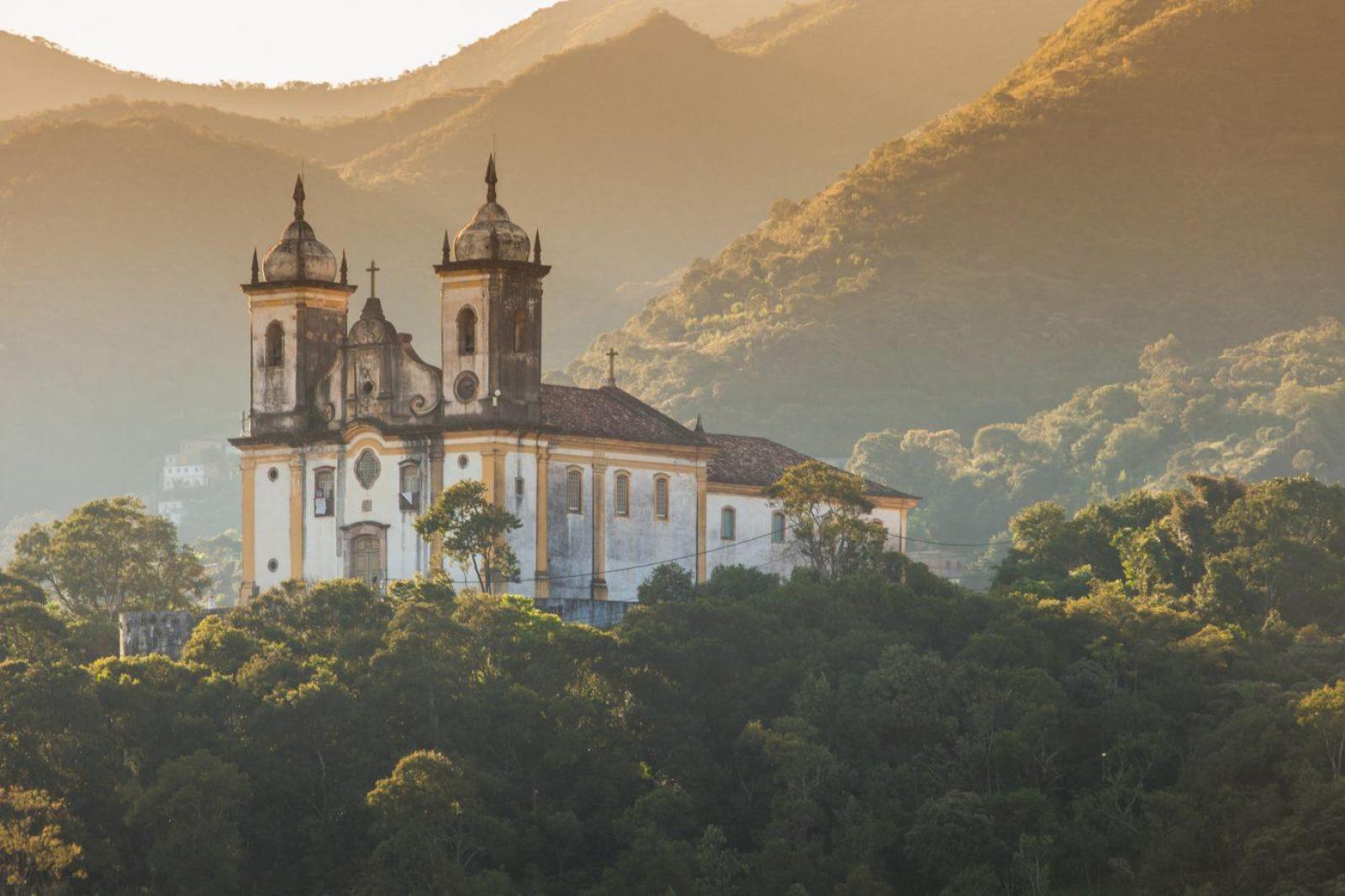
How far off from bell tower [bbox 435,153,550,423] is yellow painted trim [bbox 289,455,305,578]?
484 centimetres

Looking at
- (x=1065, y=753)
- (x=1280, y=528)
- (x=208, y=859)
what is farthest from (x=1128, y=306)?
(x=208, y=859)

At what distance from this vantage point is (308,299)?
76562 mm

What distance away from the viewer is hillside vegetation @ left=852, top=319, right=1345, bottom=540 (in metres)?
159

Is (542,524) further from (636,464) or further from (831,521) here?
(831,521)

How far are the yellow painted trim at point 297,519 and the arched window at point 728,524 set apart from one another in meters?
11.7

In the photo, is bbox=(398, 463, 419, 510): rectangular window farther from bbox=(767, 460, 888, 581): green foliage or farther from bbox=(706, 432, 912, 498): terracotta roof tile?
bbox=(767, 460, 888, 581): green foliage

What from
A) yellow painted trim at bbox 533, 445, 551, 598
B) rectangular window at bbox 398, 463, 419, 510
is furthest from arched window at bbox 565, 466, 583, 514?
rectangular window at bbox 398, 463, 419, 510

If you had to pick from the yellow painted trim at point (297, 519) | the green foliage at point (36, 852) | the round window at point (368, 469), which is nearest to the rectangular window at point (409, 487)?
the round window at point (368, 469)

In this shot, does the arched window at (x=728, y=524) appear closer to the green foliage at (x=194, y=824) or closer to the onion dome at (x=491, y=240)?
the onion dome at (x=491, y=240)

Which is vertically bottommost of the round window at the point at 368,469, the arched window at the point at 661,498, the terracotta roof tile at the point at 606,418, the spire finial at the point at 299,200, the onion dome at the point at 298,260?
the arched window at the point at 661,498

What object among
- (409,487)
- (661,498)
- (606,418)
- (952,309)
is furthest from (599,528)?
(952,309)

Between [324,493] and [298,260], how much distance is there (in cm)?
668

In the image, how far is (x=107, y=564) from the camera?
3216 inches

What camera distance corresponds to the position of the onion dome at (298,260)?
76625mm
